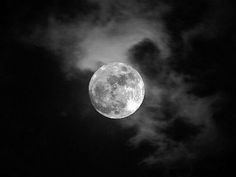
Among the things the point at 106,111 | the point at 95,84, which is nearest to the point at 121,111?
the point at 106,111

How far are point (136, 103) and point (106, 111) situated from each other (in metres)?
1.63

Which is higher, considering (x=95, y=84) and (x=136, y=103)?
(x=95, y=84)

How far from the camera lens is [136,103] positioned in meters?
12.1

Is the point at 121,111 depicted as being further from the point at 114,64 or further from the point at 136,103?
the point at 114,64

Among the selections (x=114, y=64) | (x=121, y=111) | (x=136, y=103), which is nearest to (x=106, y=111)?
(x=121, y=111)

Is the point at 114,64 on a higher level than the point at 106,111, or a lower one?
higher

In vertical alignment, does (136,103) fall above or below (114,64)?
below

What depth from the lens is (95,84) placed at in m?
12.3

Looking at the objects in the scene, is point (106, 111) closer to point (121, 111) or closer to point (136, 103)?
point (121, 111)

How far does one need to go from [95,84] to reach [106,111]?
4.98 feet

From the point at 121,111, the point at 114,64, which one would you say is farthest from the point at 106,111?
the point at 114,64

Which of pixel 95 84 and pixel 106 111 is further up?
pixel 95 84

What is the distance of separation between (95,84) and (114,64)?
4.70 ft

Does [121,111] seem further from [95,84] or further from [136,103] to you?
[95,84]
